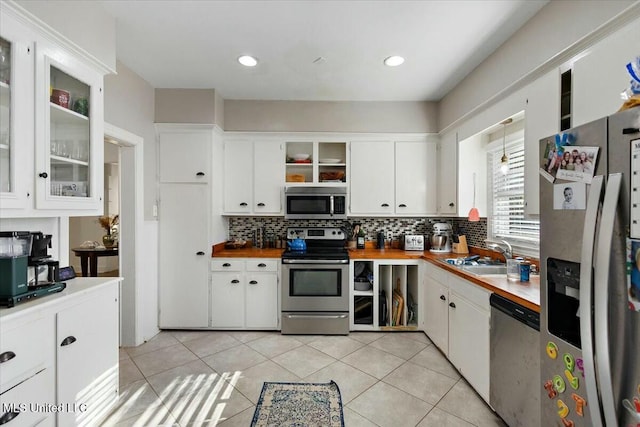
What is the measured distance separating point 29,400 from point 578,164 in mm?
2531

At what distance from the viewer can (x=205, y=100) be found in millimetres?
3061

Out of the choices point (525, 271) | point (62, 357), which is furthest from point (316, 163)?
point (62, 357)

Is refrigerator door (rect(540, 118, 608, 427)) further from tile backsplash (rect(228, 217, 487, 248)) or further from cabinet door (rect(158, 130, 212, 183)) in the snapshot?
cabinet door (rect(158, 130, 212, 183))

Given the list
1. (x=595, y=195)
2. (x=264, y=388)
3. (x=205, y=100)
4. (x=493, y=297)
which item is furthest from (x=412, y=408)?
(x=205, y=100)

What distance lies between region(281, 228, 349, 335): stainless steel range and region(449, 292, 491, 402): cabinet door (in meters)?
1.08

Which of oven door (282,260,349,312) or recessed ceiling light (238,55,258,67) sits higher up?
recessed ceiling light (238,55,258,67)

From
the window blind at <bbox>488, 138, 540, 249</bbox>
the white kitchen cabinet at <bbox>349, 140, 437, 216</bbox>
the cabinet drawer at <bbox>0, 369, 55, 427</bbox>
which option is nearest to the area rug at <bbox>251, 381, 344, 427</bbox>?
the cabinet drawer at <bbox>0, 369, 55, 427</bbox>

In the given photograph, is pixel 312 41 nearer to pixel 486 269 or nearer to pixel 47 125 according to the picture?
pixel 47 125

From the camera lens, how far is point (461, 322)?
221 cm

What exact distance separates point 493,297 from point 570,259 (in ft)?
2.77

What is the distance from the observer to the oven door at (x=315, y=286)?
300 centimetres

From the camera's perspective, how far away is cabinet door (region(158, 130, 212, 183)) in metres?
3.04

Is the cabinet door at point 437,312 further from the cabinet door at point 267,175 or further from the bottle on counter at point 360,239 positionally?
the cabinet door at point 267,175

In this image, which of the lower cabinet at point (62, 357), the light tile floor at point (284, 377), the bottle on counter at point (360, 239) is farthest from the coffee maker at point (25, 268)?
the bottle on counter at point (360, 239)
